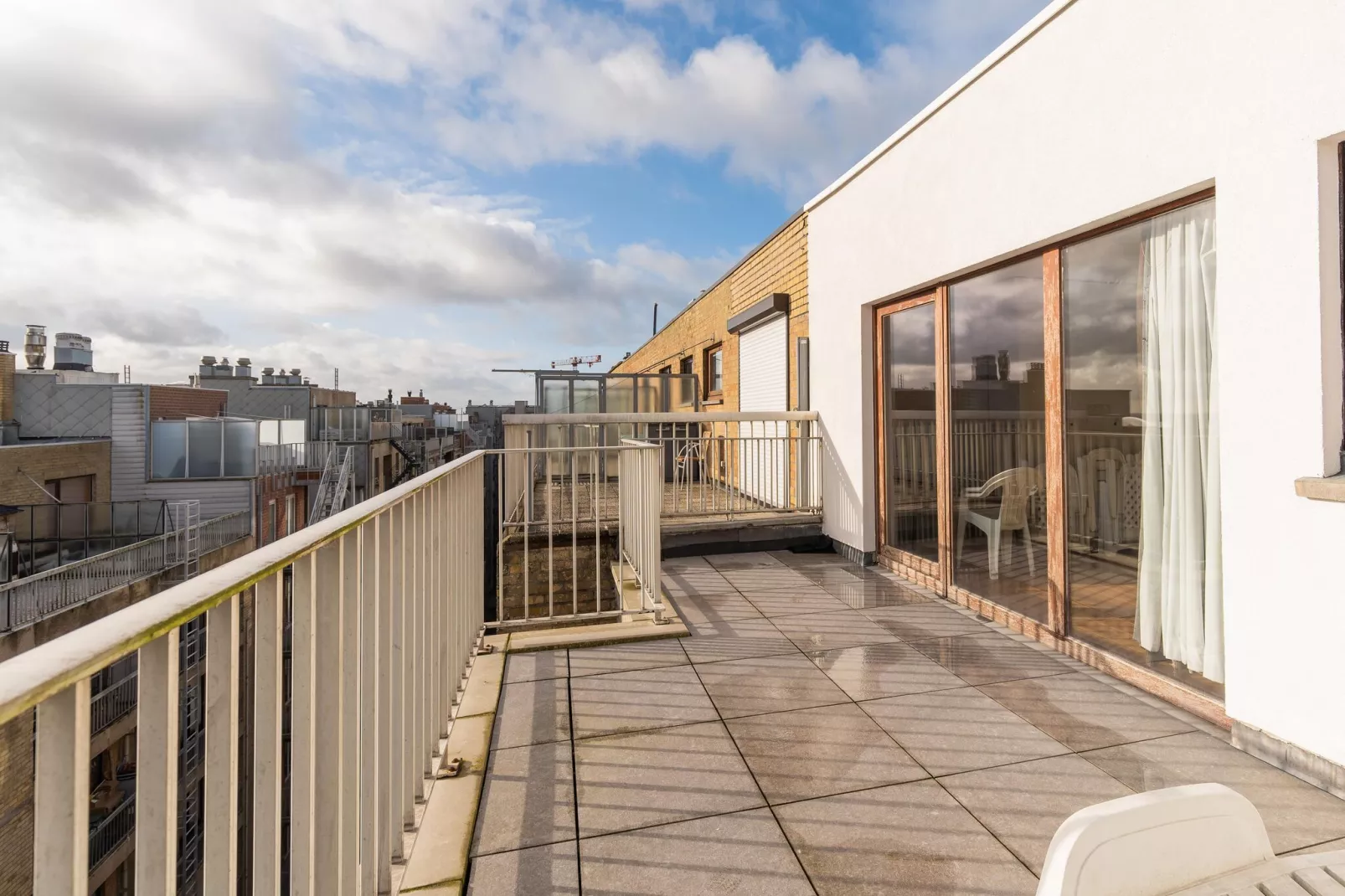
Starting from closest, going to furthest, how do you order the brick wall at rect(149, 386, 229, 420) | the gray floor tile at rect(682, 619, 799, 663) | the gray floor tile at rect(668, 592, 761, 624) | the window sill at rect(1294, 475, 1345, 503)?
the window sill at rect(1294, 475, 1345, 503)
the gray floor tile at rect(682, 619, 799, 663)
the gray floor tile at rect(668, 592, 761, 624)
the brick wall at rect(149, 386, 229, 420)

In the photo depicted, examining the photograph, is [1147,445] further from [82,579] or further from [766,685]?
[82,579]

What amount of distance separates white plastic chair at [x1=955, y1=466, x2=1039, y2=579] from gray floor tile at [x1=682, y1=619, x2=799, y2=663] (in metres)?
1.48

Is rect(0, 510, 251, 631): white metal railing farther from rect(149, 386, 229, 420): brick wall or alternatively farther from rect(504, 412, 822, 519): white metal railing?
rect(149, 386, 229, 420): brick wall

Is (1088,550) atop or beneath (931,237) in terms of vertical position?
beneath

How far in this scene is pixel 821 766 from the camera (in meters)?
2.26

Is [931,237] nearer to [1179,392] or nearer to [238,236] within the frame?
[1179,392]

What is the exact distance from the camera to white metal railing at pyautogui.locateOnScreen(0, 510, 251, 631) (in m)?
9.46

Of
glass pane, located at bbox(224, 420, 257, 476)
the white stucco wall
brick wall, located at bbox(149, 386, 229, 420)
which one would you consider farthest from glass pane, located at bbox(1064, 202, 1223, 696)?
brick wall, located at bbox(149, 386, 229, 420)

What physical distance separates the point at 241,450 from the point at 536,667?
2187 cm

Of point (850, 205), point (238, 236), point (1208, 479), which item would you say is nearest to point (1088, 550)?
point (1208, 479)

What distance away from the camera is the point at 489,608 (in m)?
6.92

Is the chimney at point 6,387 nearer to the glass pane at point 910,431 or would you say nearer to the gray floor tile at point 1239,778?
the glass pane at point 910,431

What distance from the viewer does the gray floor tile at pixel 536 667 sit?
3053mm

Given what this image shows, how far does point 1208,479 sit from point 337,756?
128 inches
